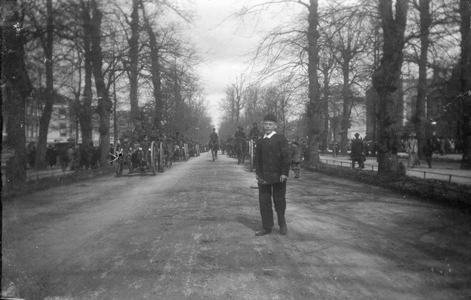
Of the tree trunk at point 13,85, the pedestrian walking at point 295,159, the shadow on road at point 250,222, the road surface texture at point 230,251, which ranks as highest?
the tree trunk at point 13,85

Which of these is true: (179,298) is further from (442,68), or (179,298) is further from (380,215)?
(442,68)

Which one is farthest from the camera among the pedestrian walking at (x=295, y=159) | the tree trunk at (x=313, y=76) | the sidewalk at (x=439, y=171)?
the pedestrian walking at (x=295, y=159)

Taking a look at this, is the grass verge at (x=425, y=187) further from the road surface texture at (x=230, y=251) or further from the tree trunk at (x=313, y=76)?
the tree trunk at (x=313, y=76)

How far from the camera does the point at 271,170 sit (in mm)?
5035

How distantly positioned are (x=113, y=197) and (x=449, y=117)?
18.6 meters

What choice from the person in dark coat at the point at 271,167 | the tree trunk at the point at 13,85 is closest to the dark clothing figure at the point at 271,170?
the person in dark coat at the point at 271,167

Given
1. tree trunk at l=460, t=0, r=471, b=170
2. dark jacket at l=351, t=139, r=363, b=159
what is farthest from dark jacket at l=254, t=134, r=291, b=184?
dark jacket at l=351, t=139, r=363, b=159

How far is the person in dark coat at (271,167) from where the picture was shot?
16.5ft

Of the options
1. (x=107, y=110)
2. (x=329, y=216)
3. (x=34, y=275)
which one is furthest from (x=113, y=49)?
(x=34, y=275)

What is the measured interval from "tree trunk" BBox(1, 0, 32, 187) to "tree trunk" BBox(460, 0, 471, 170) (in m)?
6.71

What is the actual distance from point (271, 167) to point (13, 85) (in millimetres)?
3251

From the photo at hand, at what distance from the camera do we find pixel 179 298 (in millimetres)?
3141

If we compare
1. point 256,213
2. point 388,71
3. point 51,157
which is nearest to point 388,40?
point 388,71

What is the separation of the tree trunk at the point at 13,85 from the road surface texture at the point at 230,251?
66 centimetres
